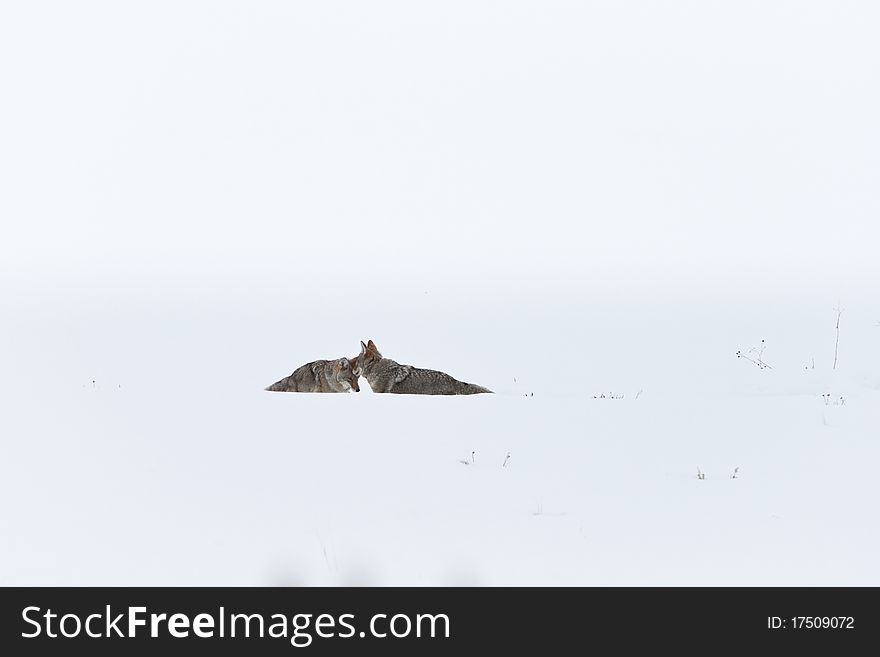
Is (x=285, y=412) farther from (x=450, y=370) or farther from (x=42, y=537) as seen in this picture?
(x=450, y=370)

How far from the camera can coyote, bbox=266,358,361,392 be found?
1031cm

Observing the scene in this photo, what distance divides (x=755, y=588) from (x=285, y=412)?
415 centimetres

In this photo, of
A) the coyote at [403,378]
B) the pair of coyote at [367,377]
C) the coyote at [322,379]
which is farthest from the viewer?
the coyote at [322,379]

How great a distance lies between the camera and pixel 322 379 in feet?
34.1

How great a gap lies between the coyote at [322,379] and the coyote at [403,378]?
0.25 m

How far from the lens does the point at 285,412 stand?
7133 millimetres

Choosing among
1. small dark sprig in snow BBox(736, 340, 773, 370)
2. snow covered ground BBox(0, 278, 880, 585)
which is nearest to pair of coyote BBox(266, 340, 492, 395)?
snow covered ground BBox(0, 278, 880, 585)

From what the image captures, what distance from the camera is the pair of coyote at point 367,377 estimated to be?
9.87 metres

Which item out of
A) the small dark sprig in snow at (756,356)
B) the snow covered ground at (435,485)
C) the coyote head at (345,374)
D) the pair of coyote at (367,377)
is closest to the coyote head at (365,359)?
the pair of coyote at (367,377)

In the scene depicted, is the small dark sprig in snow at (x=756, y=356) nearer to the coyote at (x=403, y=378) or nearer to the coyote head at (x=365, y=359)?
the coyote at (x=403, y=378)

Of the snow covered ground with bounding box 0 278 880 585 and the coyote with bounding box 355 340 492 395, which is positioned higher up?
the coyote with bounding box 355 340 492 395

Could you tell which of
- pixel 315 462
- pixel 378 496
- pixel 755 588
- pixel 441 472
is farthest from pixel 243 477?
pixel 755 588

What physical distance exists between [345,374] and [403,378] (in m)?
0.80

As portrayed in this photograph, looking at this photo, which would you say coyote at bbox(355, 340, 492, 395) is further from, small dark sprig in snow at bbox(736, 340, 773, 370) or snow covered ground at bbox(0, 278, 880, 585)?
small dark sprig in snow at bbox(736, 340, 773, 370)
